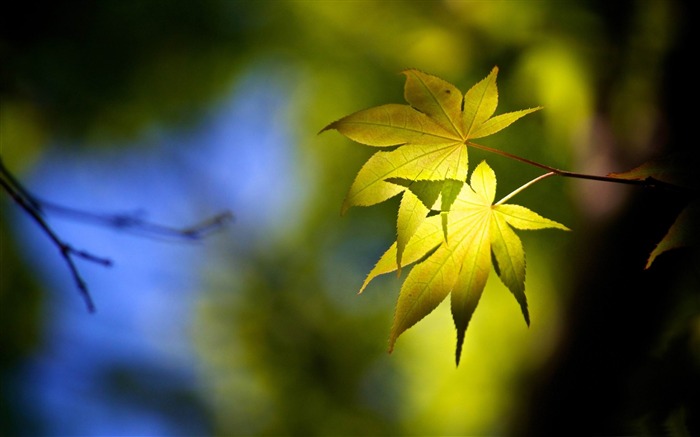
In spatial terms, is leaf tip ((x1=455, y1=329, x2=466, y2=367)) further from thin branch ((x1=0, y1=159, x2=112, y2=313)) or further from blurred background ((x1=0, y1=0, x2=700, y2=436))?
blurred background ((x1=0, y1=0, x2=700, y2=436))

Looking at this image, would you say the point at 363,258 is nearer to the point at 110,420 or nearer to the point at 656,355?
the point at 110,420

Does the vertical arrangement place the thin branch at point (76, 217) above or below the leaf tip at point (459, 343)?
above

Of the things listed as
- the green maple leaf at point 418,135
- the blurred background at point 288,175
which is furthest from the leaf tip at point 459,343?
the blurred background at point 288,175

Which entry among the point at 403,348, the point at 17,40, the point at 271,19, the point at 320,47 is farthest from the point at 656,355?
the point at 17,40

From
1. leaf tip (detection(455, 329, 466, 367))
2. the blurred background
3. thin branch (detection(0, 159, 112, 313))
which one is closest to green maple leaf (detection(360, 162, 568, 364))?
leaf tip (detection(455, 329, 466, 367))

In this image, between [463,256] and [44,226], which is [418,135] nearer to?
[463,256]

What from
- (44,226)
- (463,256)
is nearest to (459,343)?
(463,256)

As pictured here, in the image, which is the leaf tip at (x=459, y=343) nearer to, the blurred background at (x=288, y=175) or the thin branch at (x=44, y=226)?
the thin branch at (x=44, y=226)
